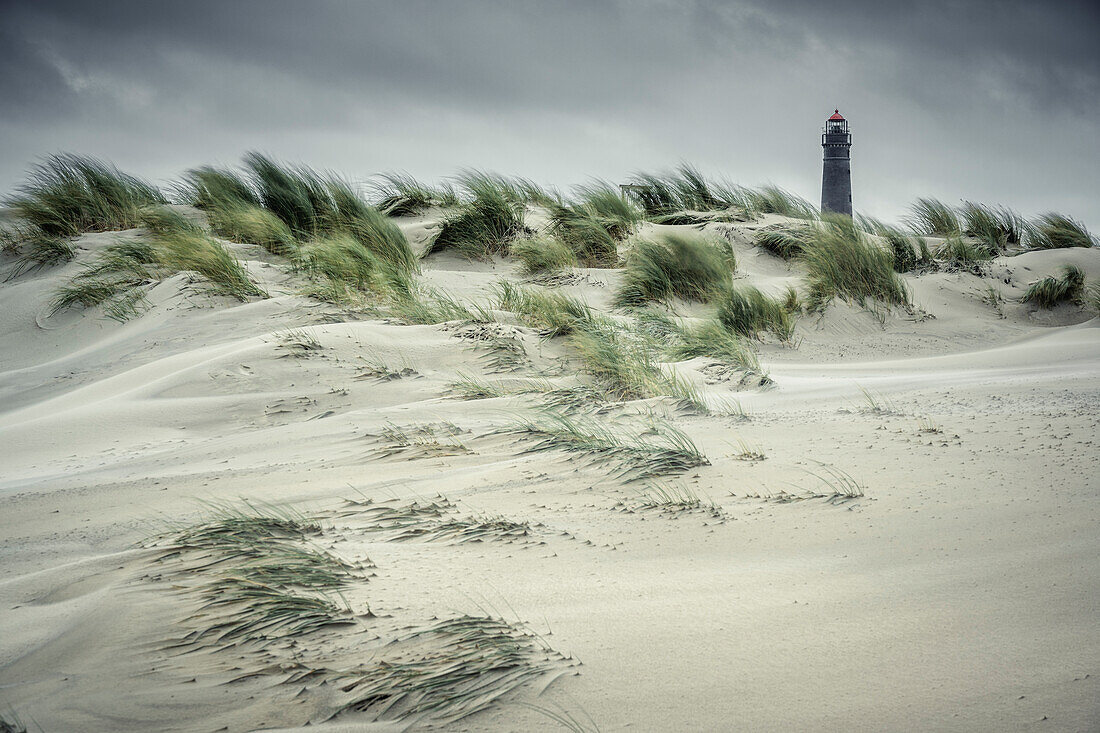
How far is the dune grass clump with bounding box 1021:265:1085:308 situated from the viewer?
24.0 feet

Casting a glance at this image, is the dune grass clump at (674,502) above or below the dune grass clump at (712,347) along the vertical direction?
below

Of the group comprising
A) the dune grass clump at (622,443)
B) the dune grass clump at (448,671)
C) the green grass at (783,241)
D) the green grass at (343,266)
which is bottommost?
the dune grass clump at (448,671)

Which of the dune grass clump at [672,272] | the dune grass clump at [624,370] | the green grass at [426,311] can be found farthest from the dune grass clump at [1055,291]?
the green grass at [426,311]

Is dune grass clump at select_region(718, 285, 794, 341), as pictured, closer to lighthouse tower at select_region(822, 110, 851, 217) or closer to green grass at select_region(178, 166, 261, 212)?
green grass at select_region(178, 166, 261, 212)

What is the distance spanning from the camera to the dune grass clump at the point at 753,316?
6.32m

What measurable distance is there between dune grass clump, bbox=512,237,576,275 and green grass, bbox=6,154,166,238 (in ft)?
14.9

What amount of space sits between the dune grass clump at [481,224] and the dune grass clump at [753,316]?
3161 mm

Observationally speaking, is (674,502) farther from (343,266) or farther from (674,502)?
(343,266)

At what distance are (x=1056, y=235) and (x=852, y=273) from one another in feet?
15.1

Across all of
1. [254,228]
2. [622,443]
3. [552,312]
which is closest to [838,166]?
[254,228]

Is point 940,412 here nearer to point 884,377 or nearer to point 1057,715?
point 884,377

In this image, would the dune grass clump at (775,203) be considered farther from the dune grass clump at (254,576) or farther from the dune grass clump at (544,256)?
the dune grass clump at (254,576)

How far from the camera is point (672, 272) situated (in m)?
7.32

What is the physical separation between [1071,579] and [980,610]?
0.27 meters
